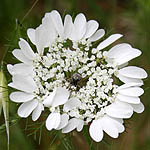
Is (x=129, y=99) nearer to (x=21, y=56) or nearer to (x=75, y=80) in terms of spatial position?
(x=75, y=80)

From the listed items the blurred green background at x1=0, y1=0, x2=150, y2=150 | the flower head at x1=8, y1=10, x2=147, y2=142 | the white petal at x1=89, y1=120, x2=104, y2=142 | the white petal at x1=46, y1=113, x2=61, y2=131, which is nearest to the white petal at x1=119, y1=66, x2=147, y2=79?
the flower head at x1=8, y1=10, x2=147, y2=142

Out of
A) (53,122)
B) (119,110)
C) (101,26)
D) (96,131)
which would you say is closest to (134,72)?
(119,110)

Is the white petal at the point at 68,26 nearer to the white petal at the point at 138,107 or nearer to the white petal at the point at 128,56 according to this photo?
the white petal at the point at 128,56

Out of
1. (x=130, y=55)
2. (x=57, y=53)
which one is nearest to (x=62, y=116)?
(x=57, y=53)

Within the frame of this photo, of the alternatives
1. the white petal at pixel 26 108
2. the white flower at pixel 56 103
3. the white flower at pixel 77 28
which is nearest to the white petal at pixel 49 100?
the white flower at pixel 56 103

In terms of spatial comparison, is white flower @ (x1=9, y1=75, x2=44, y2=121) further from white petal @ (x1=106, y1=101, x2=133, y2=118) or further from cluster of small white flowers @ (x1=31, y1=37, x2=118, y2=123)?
white petal @ (x1=106, y1=101, x2=133, y2=118)

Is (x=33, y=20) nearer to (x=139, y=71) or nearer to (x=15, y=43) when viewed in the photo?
(x=15, y=43)
